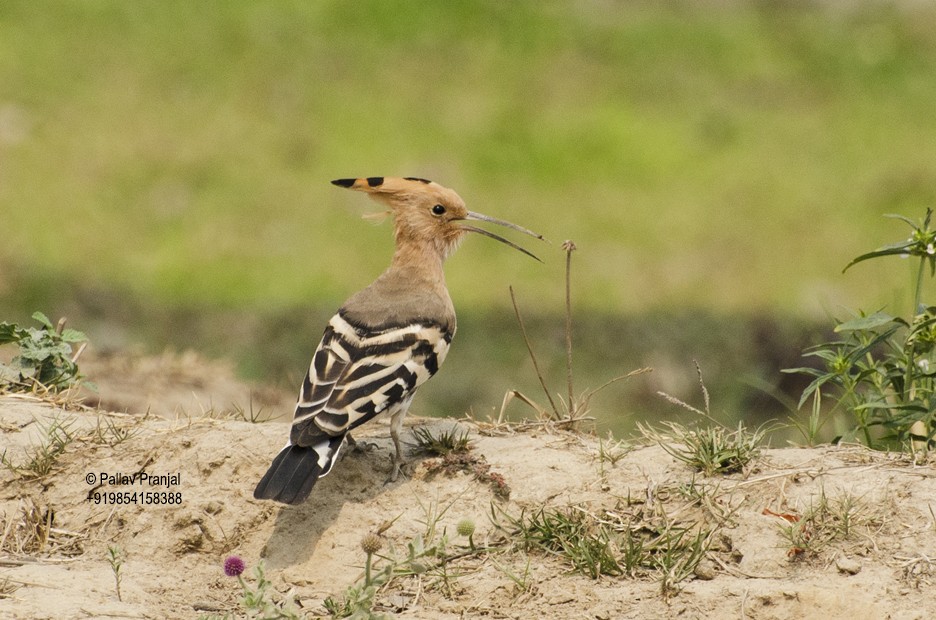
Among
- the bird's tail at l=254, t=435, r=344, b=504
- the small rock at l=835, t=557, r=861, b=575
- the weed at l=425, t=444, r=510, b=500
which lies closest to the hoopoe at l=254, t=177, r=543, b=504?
the bird's tail at l=254, t=435, r=344, b=504

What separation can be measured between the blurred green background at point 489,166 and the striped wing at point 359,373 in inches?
104

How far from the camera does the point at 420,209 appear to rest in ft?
17.8

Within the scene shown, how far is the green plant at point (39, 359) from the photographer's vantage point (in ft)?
16.7

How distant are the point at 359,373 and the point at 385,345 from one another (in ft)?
0.67

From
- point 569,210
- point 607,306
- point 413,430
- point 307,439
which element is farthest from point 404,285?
point 569,210

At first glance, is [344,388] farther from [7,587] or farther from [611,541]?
[7,587]

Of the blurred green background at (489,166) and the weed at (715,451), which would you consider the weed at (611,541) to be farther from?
the blurred green background at (489,166)

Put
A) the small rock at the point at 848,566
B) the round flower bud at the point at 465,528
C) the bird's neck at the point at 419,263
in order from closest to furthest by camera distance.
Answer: the small rock at the point at 848,566 → the round flower bud at the point at 465,528 → the bird's neck at the point at 419,263

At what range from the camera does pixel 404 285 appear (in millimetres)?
5270

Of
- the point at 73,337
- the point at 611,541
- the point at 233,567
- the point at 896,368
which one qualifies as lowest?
the point at 233,567

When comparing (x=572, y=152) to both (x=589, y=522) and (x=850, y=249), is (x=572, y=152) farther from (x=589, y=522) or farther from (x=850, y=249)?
(x=589, y=522)

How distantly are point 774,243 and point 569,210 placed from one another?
1.59 metres

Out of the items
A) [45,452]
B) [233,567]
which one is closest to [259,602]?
[233,567]

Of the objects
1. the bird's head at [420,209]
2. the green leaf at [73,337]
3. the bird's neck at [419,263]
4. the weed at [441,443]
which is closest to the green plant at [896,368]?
the weed at [441,443]
